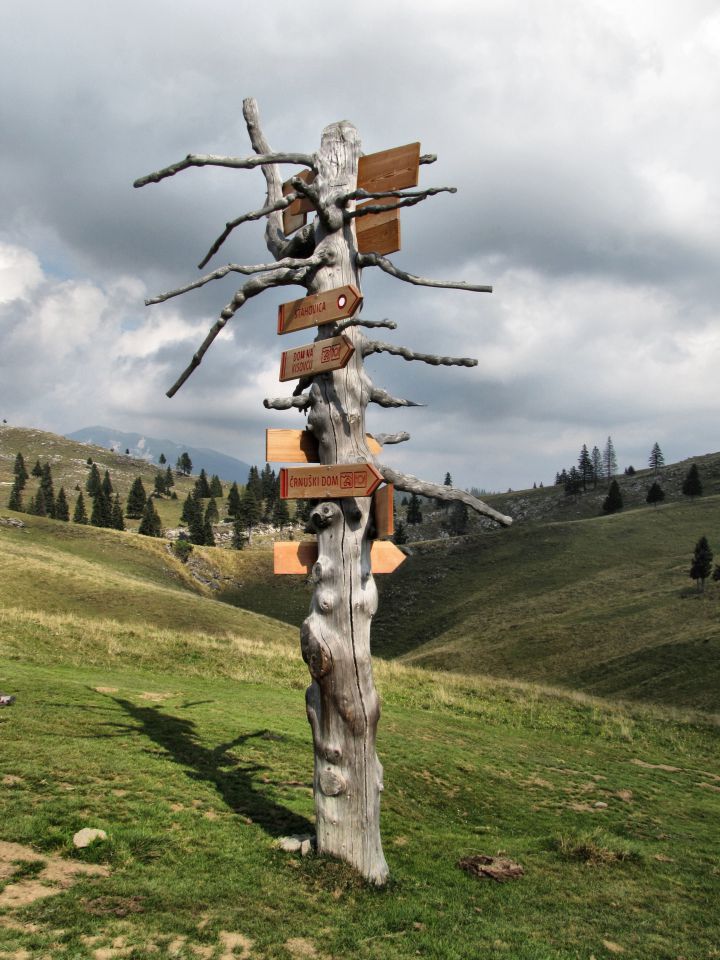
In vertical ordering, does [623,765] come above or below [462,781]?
below

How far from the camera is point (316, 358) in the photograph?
26.6 ft

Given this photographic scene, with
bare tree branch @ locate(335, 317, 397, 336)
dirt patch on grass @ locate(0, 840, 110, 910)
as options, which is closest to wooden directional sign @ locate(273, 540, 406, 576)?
bare tree branch @ locate(335, 317, 397, 336)

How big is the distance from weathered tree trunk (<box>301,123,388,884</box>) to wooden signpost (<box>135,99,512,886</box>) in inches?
0.6

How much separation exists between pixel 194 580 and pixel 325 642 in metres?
71.1

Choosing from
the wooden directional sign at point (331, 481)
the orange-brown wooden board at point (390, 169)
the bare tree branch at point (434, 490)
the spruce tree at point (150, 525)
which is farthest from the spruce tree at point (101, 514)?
the bare tree branch at point (434, 490)

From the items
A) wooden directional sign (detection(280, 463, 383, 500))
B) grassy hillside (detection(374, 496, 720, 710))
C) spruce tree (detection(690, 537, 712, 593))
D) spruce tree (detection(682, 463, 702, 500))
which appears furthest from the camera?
spruce tree (detection(682, 463, 702, 500))

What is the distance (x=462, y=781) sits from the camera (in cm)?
1420

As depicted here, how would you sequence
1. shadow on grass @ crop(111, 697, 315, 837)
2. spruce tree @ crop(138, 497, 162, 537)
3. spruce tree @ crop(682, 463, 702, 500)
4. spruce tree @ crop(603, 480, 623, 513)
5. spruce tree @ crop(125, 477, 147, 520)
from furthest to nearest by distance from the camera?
spruce tree @ crop(125, 477, 147, 520), spruce tree @ crop(603, 480, 623, 513), spruce tree @ crop(138, 497, 162, 537), spruce tree @ crop(682, 463, 702, 500), shadow on grass @ crop(111, 697, 315, 837)

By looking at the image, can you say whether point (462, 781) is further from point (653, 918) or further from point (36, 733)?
point (36, 733)

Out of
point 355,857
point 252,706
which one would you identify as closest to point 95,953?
→ point 355,857

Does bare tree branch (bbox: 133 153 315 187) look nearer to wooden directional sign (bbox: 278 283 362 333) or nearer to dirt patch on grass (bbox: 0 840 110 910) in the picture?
wooden directional sign (bbox: 278 283 362 333)

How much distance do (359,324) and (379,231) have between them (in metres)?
1.88

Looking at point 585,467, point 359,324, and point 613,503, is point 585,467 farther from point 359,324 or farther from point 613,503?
point 359,324

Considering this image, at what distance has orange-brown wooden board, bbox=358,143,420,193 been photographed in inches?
329
